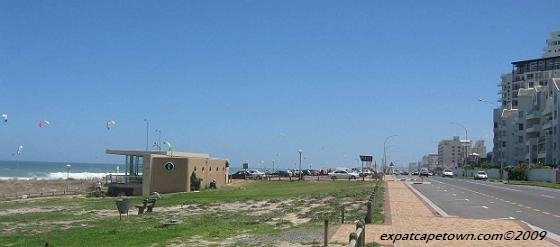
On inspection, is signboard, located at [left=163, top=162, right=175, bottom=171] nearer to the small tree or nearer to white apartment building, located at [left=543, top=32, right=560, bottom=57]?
the small tree

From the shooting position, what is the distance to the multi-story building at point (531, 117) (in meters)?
115

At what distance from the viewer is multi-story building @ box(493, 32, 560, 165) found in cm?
11544

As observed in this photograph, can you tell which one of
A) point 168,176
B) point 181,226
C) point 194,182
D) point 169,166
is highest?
point 169,166

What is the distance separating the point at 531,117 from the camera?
129 metres

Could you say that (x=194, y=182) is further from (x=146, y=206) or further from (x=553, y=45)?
(x=553, y=45)

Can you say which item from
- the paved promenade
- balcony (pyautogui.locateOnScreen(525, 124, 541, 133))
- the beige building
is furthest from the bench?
balcony (pyautogui.locateOnScreen(525, 124, 541, 133))

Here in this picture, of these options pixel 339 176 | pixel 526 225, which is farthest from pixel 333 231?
pixel 339 176

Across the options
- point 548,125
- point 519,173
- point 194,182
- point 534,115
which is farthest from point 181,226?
point 534,115

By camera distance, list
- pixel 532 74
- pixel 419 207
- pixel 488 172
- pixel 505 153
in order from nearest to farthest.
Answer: pixel 419 207 < pixel 488 172 < pixel 505 153 < pixel 532 74

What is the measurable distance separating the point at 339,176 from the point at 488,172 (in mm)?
37996

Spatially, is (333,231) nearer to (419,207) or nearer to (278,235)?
(278,235)

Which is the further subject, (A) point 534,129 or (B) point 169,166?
(A) point 534,129

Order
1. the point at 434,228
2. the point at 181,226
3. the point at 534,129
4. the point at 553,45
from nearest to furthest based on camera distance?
the point at 434,228 < the point at 181,226 < the point at 534,129 < the point at 553,45

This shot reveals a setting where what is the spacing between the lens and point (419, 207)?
29703 millimetres
